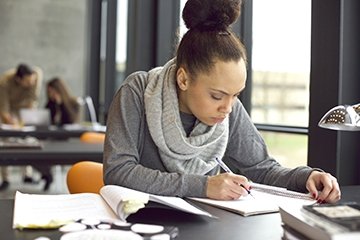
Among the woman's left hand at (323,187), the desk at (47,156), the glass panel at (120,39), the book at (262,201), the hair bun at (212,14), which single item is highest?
the glass panel at (120,39)

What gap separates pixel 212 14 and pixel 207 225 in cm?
70

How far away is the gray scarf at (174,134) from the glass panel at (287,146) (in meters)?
0.90

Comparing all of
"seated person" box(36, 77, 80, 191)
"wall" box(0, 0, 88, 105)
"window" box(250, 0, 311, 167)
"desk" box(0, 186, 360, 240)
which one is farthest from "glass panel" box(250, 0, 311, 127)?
"wall" box(0, 0, 88, 105)

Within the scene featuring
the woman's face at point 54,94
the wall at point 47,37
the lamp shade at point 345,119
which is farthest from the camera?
the wall at point 47,37

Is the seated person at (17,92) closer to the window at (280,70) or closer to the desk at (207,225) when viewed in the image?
the window at (280,70)

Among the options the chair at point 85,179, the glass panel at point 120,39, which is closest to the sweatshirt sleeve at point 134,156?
the chair at point 85,179

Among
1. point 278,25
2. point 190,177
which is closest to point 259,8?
point 278,25

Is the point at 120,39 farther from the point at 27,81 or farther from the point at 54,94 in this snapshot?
the point at 27,81

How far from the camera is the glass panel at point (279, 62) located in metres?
2.66

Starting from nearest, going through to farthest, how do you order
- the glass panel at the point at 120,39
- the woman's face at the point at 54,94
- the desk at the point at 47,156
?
the desk at the point at 47,156 < the woman's face at the point at 54,94 < the glass panel at the point at 120,39

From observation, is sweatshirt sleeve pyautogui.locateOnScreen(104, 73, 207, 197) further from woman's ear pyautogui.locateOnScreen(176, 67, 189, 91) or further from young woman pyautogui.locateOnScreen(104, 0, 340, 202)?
woman's ear pyautogui.locateOnScreen(176, 67, 189, 91)

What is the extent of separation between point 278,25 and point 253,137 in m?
1.39

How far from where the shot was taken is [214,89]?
1.41m

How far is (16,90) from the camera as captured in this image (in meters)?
5.71
